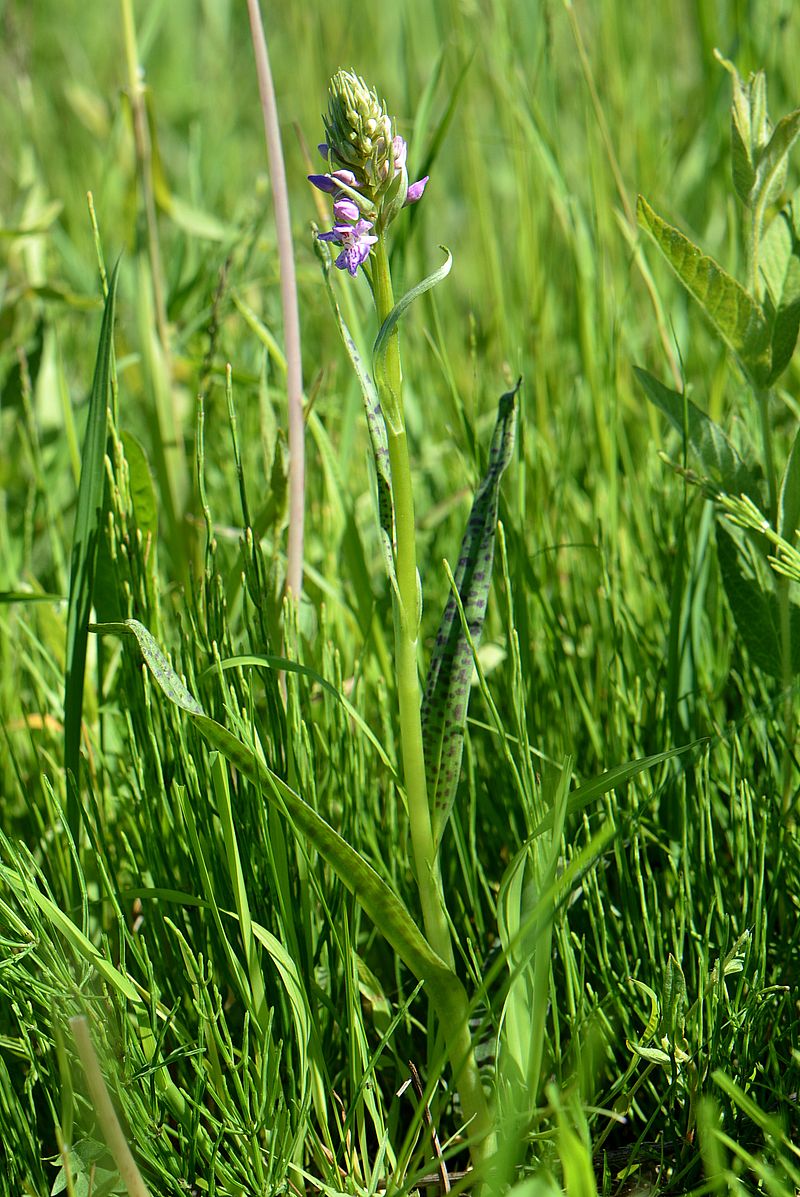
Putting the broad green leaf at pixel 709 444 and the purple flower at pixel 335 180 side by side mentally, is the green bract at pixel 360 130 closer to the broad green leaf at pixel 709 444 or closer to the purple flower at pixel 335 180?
the purple flower at pixel 335 180

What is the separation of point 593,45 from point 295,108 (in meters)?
1.07

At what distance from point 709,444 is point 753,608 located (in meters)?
0.15

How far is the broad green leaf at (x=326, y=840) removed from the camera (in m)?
0.74

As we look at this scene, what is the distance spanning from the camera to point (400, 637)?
2.58ft

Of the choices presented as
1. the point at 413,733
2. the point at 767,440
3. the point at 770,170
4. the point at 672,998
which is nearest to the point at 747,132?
the point at 770,170

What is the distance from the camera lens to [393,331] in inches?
28.8

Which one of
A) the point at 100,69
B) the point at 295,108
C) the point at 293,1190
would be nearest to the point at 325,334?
the point at 295,108

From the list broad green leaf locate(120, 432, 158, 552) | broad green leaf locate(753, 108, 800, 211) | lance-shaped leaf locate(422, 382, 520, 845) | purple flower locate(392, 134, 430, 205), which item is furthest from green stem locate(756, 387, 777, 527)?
broad green leaf locate(120, 432, 158, 552)

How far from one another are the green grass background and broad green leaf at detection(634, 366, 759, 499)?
0.07 m

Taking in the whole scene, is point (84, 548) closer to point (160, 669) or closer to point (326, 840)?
point (160, 669)

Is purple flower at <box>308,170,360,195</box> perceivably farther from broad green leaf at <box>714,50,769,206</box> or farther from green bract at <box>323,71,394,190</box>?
broad green leaf at <box>714,50,769,206</box>

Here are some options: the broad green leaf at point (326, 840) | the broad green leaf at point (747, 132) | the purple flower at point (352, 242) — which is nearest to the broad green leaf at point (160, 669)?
the broad green leaf at point (326, 840)

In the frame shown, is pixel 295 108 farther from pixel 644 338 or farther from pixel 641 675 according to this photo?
pixel 641 675

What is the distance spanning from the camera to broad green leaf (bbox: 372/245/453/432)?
2.33 ft
